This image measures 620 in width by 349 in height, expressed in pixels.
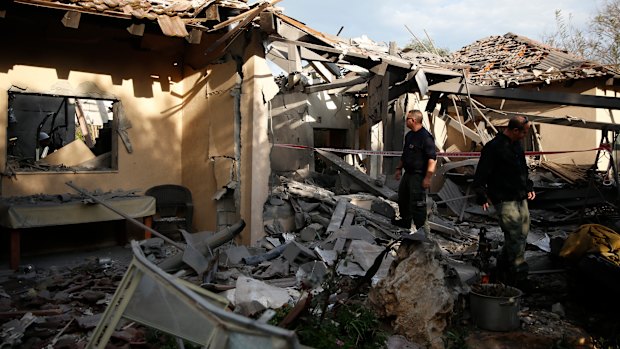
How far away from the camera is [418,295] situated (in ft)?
13.8

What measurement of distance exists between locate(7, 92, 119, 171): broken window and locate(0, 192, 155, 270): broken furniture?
956mm

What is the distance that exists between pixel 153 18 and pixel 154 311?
5.40 metres

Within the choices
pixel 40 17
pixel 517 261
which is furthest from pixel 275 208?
pixel 40 17

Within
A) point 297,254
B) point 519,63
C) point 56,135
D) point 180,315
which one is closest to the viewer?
point 180,315

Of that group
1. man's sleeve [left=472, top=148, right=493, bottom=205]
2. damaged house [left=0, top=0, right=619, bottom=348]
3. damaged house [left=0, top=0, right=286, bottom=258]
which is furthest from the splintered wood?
damaged house [left=0, top=0, right=286, bottom=258]

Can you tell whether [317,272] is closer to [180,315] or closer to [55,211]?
[180,315]

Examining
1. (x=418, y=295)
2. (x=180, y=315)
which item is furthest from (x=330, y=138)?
(x=180, y=315)

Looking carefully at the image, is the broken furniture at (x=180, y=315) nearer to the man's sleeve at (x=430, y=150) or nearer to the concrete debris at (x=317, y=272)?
the concrete debris at (x=317, y=272)

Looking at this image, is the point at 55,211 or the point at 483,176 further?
the point at 55,211

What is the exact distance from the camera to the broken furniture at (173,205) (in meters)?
8.20

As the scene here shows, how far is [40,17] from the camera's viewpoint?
6793 millimetres

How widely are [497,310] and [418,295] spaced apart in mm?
756

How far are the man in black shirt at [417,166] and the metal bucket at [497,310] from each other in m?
1.97

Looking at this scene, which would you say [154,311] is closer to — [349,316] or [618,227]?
[349,316]
